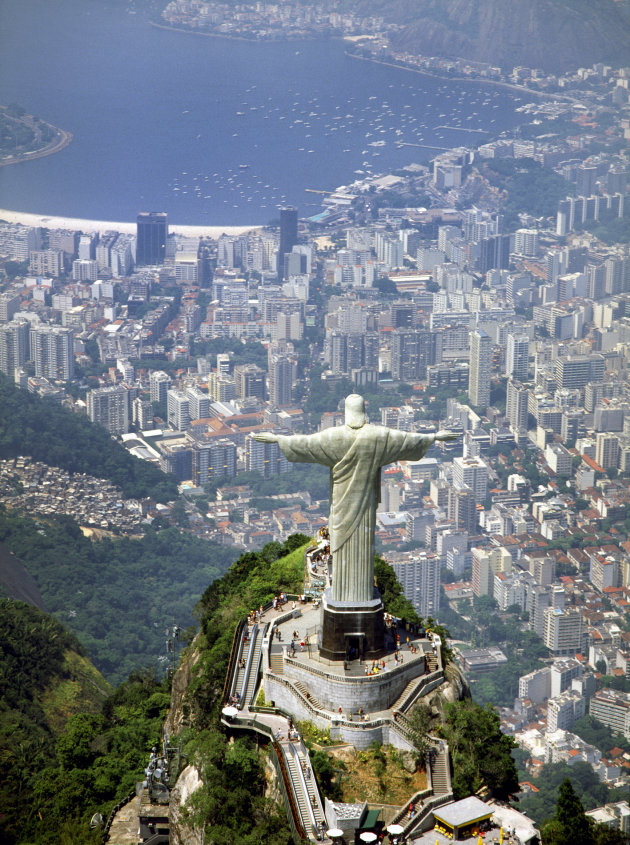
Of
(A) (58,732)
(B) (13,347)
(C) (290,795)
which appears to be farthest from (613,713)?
(B) (13,347)

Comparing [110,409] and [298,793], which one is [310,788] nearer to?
[298,793]

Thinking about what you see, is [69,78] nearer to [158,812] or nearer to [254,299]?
[254,299]

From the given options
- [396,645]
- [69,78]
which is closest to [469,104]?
[69,78]

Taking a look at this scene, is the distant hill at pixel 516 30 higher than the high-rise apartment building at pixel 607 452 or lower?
higher

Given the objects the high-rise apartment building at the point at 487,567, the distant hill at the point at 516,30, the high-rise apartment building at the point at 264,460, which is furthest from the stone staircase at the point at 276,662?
the distant hill at the point at 516,30

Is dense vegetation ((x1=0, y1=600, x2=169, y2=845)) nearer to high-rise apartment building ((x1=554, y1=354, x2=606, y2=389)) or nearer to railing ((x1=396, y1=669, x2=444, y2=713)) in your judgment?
railing ((x1=396, y1=669, x2=444, y2=713))

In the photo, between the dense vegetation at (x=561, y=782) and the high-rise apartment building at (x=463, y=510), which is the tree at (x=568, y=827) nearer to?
the dense vegetation at (x=561, y=782)
